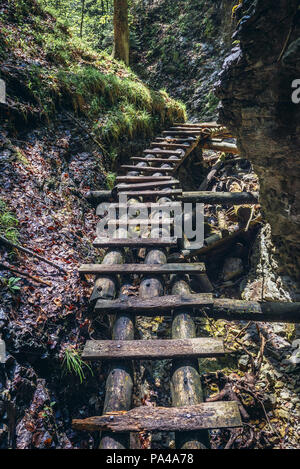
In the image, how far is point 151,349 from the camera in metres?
2.41

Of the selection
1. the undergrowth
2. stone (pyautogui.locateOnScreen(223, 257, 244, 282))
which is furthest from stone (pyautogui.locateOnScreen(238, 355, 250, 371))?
the undergrowth

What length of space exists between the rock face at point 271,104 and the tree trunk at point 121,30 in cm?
814

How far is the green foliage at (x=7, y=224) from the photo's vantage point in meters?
2.91

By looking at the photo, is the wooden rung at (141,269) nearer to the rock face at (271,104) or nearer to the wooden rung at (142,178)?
the rock face at (271,104)

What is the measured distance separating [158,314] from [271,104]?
2.46 metres

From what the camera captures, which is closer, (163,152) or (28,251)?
(28,251)

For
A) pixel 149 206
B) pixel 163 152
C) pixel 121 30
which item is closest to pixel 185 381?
pixel 149 206

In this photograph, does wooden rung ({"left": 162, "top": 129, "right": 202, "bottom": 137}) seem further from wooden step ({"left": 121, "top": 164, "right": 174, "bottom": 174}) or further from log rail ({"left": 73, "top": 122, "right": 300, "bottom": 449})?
log rail ({"left": 73, "top": 122, "right": 300, "bottom": 449})

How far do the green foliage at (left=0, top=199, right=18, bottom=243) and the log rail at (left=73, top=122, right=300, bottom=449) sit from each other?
846 millimetres

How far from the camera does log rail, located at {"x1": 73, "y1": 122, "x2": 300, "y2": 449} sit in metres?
1.92

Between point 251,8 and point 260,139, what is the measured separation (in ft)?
3.97

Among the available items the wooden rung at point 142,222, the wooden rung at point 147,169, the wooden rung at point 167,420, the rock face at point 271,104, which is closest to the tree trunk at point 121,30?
the wooden rung at point 147,169

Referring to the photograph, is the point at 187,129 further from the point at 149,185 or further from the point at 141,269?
the point at 141,269

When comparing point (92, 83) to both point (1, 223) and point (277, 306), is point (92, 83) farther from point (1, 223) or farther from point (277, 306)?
point (277, 306)
